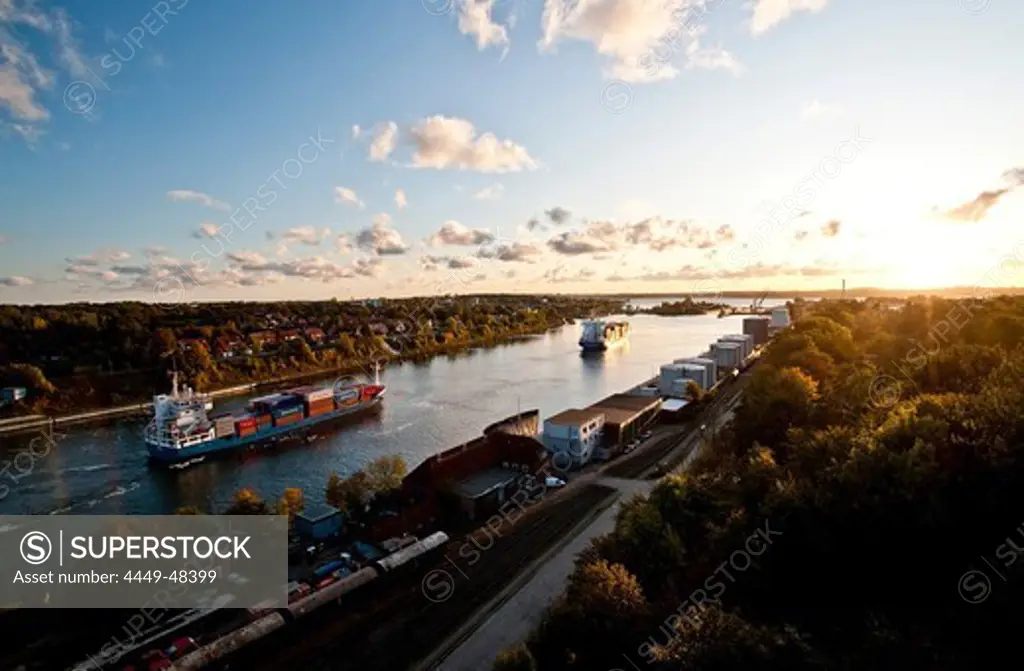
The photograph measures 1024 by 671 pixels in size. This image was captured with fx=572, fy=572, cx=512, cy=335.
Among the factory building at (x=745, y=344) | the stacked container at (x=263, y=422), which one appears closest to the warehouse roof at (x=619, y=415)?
the stacked container at (x=263, y=422)

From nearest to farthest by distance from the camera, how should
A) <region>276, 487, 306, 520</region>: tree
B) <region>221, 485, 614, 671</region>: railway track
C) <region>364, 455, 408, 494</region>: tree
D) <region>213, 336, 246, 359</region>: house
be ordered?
<region>221, 485, 614, 671</region>: railway track, <region>276, 487, 306, 520</region>: tree, <region>364, 455, 408, 494</region>: tree, <region>213, 336, 246, 359</region>: house

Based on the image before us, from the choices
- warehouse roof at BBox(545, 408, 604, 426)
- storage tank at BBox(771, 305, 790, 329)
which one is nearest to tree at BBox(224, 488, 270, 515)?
warehouse roof at BBox(545, 408, 604, 426)

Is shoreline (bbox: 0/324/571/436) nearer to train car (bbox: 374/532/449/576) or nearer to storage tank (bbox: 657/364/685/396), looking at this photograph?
storage tank (bbox: 657/364/685/396)

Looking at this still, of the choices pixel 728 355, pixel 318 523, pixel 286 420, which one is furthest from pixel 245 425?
pixel 728 355

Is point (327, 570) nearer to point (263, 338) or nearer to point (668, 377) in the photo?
point (668, 377)

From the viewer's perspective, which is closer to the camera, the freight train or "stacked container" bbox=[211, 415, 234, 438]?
the freight train

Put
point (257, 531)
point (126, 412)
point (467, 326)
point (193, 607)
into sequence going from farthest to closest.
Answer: point (467, 326), point (126, 412), point (257, 531), point (193, 607)

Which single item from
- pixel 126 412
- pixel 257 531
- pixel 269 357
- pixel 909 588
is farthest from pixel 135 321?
pixel 909 588

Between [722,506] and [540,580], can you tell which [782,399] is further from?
[540,580]
